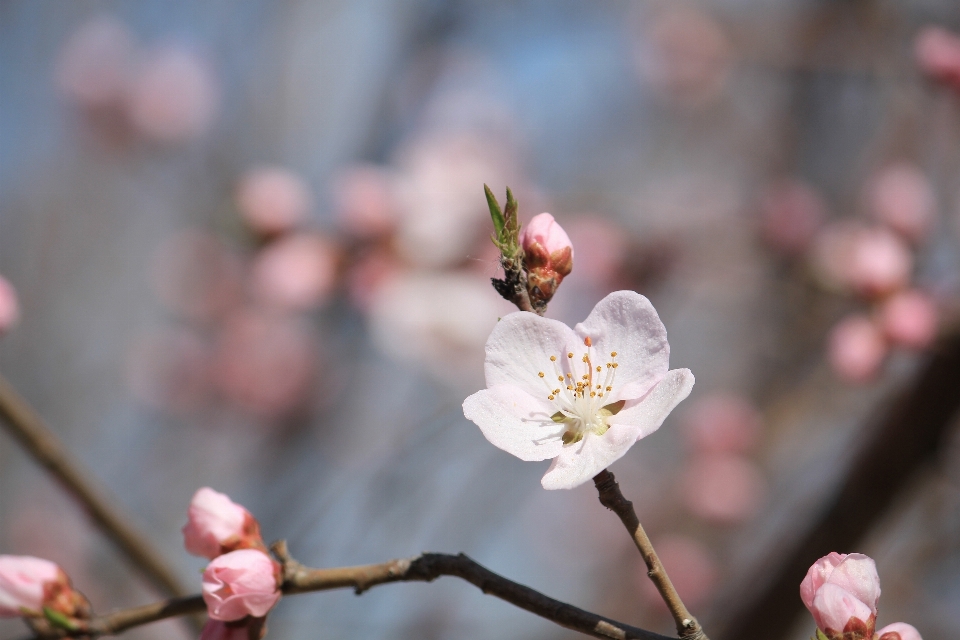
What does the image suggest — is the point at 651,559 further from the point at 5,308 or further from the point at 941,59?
the point at 941,59

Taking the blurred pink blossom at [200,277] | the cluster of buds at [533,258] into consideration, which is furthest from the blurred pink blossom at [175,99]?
the cluster of buds at [533,258]

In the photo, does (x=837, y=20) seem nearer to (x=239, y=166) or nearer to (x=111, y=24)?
(x=239, y=166)

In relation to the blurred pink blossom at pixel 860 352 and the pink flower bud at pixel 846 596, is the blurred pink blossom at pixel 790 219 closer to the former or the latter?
the blurred pink blossom at pixel 860 352

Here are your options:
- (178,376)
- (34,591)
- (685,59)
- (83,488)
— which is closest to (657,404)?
(34,591)

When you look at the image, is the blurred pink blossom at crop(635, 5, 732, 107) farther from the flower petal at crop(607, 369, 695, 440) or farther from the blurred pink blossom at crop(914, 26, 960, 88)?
the flower petal at crop(607, 369, 695, 440)

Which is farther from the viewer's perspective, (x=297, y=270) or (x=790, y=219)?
(x=790, y=219)

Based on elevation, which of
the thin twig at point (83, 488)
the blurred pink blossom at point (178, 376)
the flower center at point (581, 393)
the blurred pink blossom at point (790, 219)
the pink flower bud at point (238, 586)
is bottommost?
the pink flower bud at point (238, 586)
